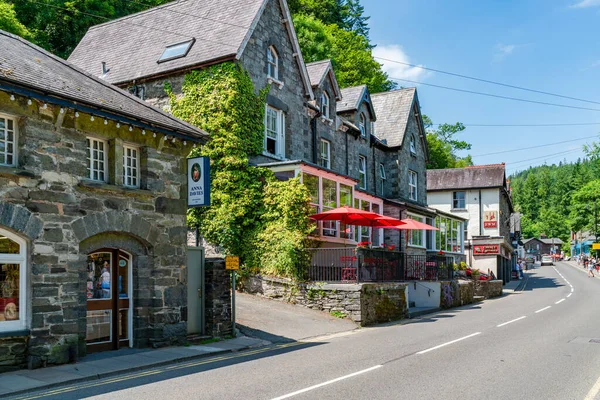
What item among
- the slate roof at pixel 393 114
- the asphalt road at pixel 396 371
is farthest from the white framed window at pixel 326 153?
the asphalt road at pixel 396 371

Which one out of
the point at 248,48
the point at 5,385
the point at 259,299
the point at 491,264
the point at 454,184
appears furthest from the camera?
the point at 454,184

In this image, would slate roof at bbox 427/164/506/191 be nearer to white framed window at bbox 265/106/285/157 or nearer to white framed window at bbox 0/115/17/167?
white framed window at bbox 265/106/285/157

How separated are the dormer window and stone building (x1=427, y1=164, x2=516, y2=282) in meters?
34.1

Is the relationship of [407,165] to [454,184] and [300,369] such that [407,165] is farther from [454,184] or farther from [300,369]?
[300,369]

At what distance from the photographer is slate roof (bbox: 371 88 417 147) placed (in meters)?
38.7

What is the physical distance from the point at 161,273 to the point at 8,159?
4.53 meters

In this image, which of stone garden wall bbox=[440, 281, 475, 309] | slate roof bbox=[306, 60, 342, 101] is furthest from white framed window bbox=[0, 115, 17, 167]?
stone garden wall bbox=[440, 281, 475, 309]

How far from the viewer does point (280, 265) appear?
2191cm

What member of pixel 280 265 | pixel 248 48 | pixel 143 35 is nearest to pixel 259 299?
pixel 280 265

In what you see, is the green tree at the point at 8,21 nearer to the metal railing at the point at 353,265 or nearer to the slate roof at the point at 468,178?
the metal railing at the point at 353,265

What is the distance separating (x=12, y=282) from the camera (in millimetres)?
11953

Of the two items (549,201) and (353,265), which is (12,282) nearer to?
(353,265)

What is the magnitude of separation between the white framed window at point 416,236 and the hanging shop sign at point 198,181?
2185cm

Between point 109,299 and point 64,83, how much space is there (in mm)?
4990
